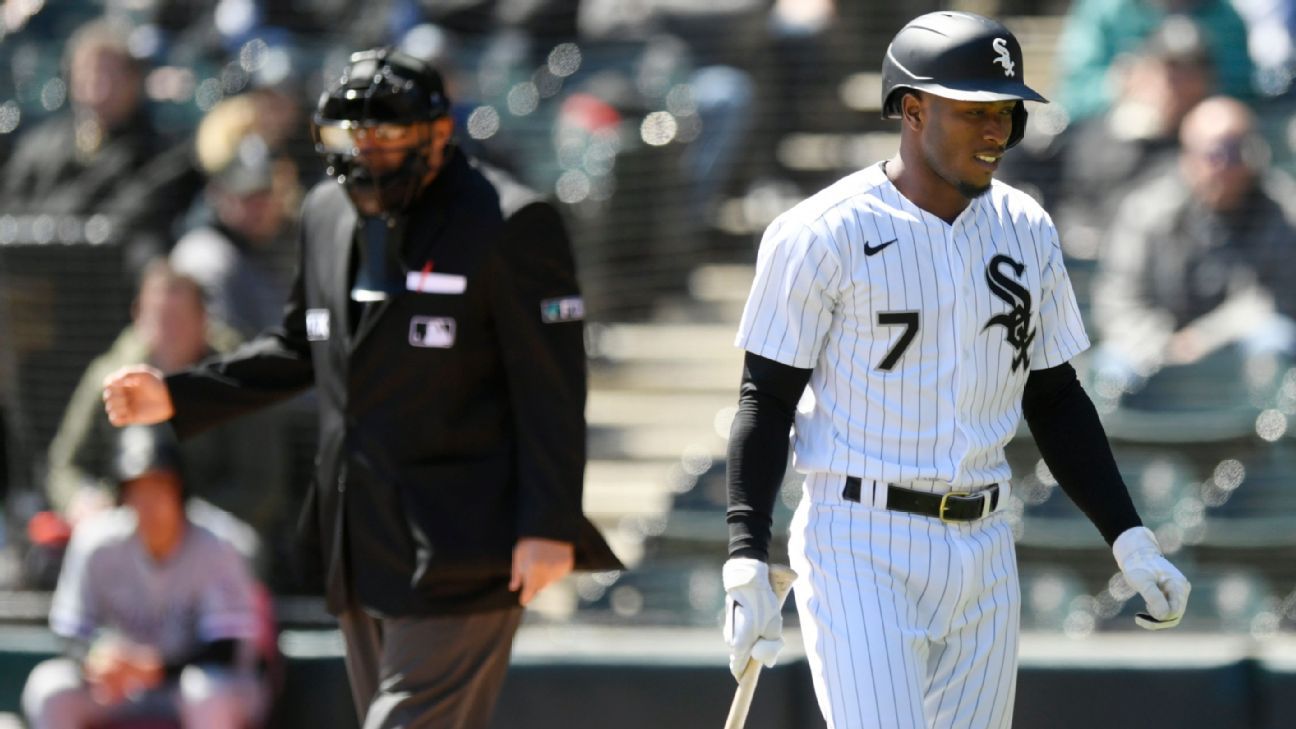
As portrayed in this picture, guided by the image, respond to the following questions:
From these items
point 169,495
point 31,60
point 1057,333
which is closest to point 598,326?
point 169,495

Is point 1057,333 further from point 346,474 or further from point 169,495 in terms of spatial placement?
point 169,495

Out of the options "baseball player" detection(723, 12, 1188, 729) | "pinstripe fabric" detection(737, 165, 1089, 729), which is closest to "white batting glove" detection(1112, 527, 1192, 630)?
"baseball player" detection(723, 12, 1188, 729)

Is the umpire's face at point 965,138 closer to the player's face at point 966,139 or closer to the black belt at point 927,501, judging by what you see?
the player's face at point 966,139

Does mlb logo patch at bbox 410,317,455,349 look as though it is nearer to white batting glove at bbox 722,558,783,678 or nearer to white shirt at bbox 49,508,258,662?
white batting glove at bbox 722,558,783,678

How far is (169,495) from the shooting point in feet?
18.3

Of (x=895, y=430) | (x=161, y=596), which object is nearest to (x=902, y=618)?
(x=895, y=430)

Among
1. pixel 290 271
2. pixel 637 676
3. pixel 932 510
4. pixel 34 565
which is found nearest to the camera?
pixel 932 510

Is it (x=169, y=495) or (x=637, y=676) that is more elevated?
(x=169, y=495)

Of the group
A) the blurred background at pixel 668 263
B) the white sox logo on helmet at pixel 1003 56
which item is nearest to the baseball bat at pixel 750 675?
the white sox logo on helmet at pixel 1003 56

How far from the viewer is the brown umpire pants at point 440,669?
370 centimetres

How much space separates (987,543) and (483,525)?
1.09 m

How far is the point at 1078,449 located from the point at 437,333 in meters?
1.29

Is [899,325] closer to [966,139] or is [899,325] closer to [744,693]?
[966,139]

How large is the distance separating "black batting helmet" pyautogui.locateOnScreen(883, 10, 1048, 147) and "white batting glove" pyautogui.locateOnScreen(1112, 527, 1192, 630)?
743 millimetres
